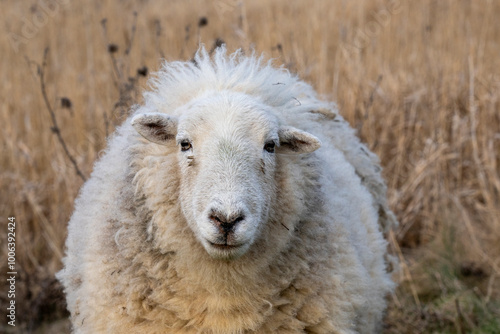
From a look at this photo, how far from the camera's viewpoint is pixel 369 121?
515cm

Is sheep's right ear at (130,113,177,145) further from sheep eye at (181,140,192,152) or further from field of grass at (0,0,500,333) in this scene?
field of grass at (0,0,500,333)

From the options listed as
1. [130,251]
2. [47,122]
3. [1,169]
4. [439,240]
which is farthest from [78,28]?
[130,251]

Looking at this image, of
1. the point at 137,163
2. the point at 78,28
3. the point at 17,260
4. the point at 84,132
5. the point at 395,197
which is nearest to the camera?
the point at 137,163

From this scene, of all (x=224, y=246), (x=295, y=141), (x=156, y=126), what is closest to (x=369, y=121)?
(x=295, y=141)

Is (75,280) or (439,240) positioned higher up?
(439,240)

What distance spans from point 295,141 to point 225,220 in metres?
0.57

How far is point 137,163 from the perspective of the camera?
2.41 m

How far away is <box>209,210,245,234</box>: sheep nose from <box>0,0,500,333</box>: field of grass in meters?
1.51

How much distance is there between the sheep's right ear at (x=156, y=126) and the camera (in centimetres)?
223

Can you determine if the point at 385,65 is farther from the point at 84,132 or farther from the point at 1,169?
the point at 1,169

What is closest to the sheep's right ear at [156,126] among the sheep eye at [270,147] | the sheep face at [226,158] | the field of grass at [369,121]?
the sheep face at [226,158]

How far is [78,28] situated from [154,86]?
479 centimetres

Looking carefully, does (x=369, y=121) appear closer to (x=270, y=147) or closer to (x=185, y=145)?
(x=270, y=147)

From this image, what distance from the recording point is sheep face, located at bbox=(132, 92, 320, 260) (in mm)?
1929
